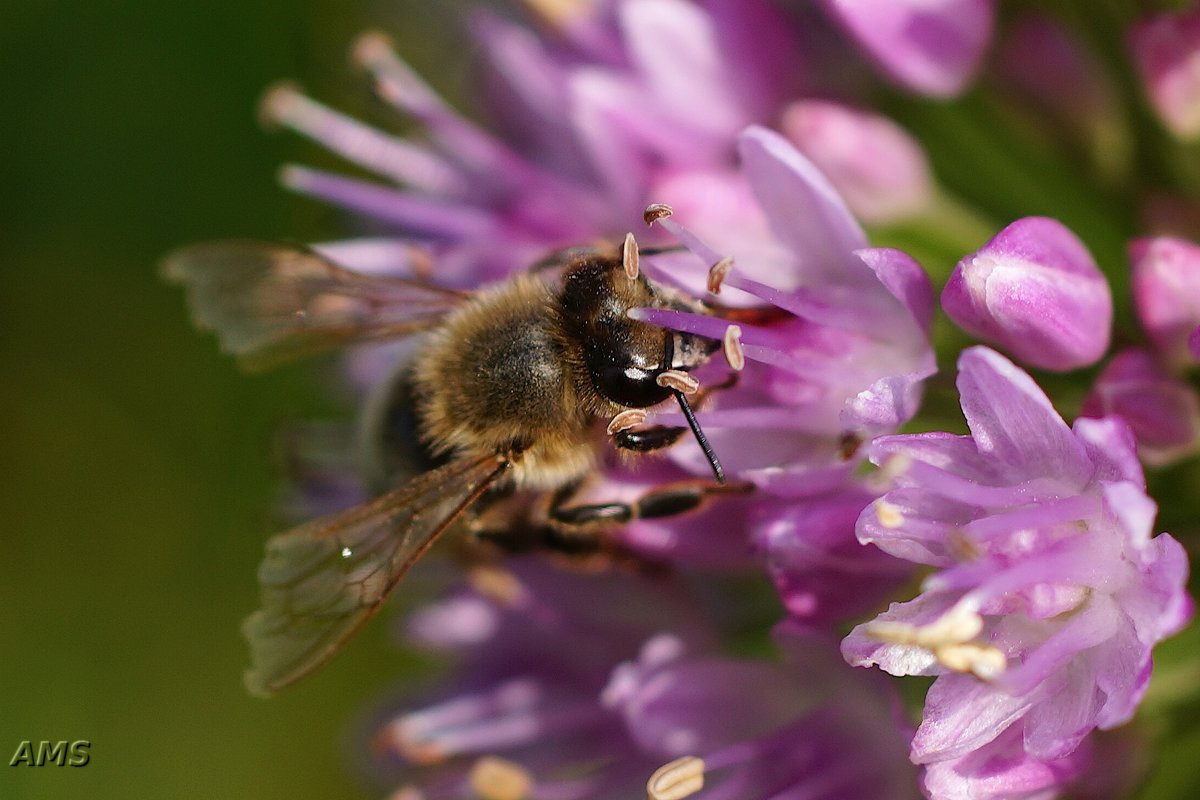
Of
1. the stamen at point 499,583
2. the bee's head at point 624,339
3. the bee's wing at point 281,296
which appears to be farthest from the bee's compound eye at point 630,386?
the stamen at point 499,583

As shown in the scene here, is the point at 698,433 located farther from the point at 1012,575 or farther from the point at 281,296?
the point at 281,296

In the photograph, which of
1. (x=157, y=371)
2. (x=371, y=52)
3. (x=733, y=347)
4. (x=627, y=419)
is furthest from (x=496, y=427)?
(x=157, y=371)

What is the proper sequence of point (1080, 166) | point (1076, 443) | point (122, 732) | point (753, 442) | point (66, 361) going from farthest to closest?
1. point (66, 361)
2. point (122, 732)
3. point (1080, 166)
4. point (753, 442)
5. point (1076, 443)

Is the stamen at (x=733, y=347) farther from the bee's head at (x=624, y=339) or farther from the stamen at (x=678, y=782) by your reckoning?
the stamen at (x=678, y=782)

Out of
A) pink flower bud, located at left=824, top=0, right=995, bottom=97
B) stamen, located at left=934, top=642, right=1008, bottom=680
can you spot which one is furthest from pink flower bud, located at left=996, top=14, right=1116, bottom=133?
stamen, located at left=934, top=642, right=1008, bottom=680

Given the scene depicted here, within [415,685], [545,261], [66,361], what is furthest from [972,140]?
[66,361]

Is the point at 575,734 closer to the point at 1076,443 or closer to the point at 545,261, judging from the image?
the point at 545,261
